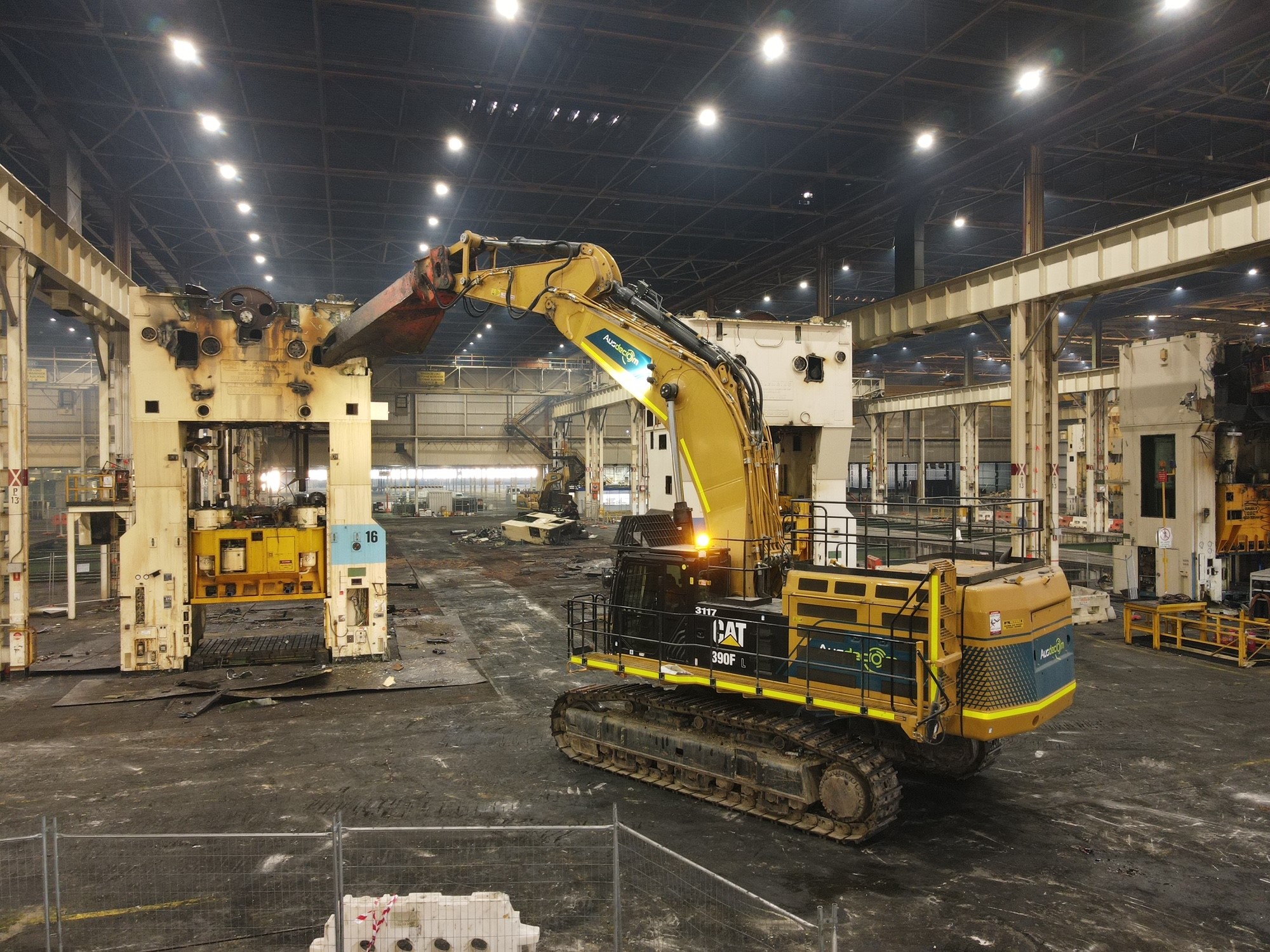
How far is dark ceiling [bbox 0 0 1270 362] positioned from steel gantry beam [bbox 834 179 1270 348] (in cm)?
404

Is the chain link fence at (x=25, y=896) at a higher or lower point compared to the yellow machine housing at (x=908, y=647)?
lower

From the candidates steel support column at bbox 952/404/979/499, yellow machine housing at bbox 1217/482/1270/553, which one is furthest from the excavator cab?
steel support column at bbox 952/404/979/499

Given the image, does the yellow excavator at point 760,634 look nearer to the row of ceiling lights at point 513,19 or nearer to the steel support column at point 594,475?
the row of ceiling lights at point 513,19

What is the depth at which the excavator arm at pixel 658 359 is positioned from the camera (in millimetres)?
9164

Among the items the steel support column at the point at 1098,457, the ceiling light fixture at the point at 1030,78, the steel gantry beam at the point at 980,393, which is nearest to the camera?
the ceiling light fixture at the point at 1030,78

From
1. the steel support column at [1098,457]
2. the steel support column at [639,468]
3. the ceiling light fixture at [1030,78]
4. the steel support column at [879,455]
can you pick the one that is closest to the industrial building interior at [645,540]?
the ceiling light fixture at [1030,78]

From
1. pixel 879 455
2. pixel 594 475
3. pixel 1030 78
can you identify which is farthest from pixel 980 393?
pixel 594 475

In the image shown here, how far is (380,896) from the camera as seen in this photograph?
21.0 feet

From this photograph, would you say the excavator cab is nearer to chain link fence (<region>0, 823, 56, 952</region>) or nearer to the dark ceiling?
chain link fence (<region>0, 823, 56, 952</region>)

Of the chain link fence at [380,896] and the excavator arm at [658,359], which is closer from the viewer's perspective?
the chain link fence at [380,896]

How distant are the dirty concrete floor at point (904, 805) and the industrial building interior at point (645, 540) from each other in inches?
2.6

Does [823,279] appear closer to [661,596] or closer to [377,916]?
[661,596]

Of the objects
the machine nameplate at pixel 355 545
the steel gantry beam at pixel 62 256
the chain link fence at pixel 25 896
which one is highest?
the steel gantry beam at pixel 62 256

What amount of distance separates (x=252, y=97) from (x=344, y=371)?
36.2 ft
